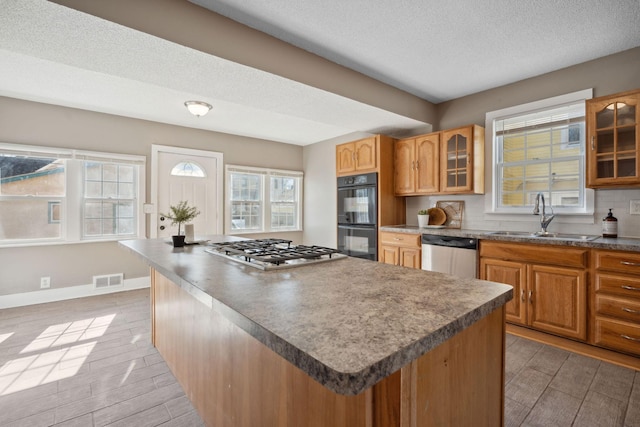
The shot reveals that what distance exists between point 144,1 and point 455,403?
2.68m

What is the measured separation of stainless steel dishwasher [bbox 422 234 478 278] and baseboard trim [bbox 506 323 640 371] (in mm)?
614

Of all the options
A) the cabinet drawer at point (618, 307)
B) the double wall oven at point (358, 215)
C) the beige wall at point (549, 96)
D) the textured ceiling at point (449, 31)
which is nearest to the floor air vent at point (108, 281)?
the double wall oven at point (358, 215)

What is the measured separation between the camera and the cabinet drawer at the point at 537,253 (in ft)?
7.86

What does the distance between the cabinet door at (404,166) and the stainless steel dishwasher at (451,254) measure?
0.87 metres

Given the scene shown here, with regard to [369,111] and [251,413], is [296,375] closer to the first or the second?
[251,413]

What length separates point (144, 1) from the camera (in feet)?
6.30

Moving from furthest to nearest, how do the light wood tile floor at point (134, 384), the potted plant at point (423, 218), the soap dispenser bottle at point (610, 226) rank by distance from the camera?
1. the potted plant at point (423, 218)
2. the soap dispenser bottle at point (610, 226)
3. the light wood tile floor at point (134, 384)

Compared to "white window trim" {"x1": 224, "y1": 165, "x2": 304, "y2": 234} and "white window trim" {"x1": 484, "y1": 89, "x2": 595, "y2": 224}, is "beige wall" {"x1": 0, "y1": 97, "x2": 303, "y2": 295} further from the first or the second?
"white window trim" {"x1": 484, "y1": 89, "x2": 595, "y2": 224}

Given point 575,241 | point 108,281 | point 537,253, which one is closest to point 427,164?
point 537,253

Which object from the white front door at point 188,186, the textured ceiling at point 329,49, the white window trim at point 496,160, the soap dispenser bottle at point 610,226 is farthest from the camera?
the white front door at point 188,186

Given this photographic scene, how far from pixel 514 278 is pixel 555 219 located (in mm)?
921

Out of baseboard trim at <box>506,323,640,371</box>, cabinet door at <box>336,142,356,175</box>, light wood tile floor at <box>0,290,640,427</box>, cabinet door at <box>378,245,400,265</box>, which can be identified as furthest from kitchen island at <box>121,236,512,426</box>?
cabinet door at <box>336,142,356,175</box>

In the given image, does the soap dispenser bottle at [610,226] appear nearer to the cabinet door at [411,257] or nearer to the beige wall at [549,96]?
the beige wall at [549,96]

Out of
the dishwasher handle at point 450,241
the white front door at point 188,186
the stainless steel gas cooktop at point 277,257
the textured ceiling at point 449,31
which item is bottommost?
the dishwasher handle at point 450,241
